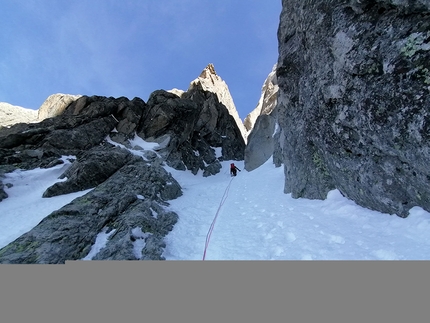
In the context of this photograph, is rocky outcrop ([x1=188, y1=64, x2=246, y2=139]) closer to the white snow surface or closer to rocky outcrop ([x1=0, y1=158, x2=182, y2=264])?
rocky outcrop ([x1=0, y1=158, x2=182, y2=264])

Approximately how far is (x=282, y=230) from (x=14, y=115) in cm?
6160

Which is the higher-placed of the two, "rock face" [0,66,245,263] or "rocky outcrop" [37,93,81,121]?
"rocky outcrop" [37,93,81,121]

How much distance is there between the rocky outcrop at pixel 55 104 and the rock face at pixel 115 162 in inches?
38.3

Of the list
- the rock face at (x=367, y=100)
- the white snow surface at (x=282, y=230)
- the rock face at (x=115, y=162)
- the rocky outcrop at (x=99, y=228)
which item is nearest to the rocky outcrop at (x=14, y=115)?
the rock face at (x=115, y=162)

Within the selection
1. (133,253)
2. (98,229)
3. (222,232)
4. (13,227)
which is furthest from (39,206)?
(222,232)

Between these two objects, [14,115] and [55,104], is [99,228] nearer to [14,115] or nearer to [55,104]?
[55,104]

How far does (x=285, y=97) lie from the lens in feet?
50.5

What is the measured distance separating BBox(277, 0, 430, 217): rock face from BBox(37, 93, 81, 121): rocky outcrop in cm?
4070

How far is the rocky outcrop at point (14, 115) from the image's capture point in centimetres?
4359

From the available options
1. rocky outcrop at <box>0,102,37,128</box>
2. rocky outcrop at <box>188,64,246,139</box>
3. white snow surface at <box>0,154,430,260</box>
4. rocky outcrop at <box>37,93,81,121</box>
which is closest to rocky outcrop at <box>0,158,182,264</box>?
white snow surface at <box>0,154,430,260</box>

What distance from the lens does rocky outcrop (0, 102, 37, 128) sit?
43594mm

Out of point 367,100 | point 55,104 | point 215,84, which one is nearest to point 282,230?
point 367,100
